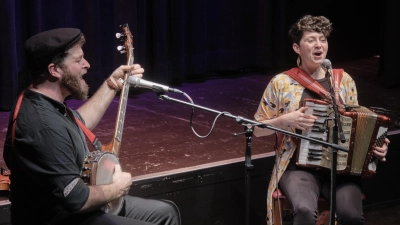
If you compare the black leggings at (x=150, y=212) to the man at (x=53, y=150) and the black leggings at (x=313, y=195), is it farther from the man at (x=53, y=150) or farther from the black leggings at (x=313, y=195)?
the black leggings at (x=313, y=195)

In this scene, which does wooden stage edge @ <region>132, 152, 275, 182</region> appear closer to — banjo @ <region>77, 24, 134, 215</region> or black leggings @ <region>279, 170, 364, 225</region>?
black leggings @ <region>279, 170, 364, 225</region>

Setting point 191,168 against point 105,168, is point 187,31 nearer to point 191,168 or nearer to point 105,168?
point 191,168

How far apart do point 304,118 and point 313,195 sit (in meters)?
0.46

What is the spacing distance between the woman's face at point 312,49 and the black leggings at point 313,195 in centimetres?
68

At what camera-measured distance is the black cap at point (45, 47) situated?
3.34 meters

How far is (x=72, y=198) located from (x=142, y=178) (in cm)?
125

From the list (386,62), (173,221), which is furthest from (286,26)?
(173,221)

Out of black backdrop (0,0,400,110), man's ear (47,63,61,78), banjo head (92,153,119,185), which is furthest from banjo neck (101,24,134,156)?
black backdrop (0,0,400,110)

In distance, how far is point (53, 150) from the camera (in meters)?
3.18

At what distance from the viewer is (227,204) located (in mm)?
4859

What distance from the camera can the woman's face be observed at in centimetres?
433

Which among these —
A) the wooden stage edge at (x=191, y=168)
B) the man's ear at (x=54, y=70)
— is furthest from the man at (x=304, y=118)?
the man's ear at (x=54, y=70)

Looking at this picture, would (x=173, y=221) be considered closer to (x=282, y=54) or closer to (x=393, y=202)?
(x=393, y=202)

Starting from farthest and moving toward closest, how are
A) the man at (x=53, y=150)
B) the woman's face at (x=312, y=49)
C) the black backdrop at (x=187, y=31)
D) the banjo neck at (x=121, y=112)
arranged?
the black backdrop at (x=187, y=31), the woman's face at (x=312, y=49), the banjo neck at (x=121, y=112), the man at (x=53, y=150)
